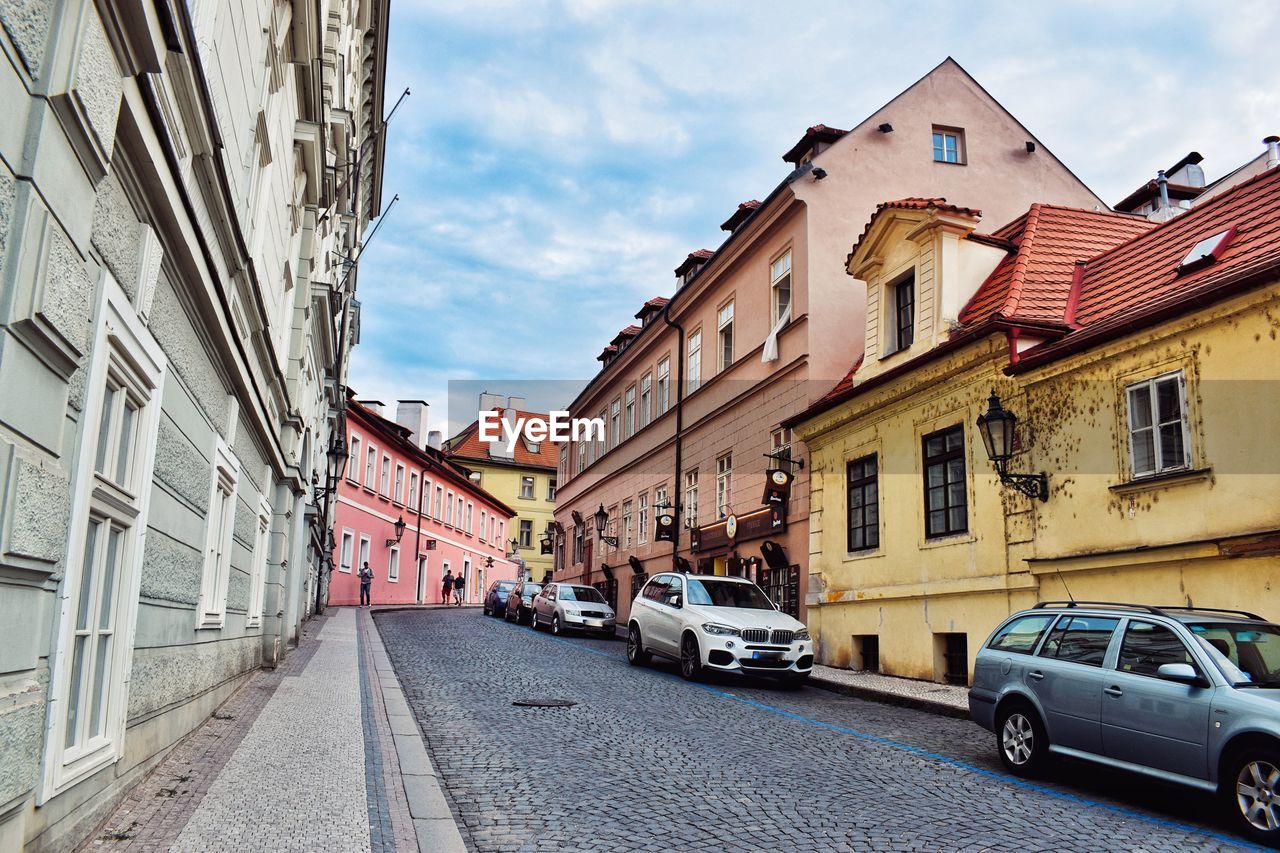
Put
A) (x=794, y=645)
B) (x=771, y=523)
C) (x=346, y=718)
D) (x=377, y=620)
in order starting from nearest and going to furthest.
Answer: (x=346, y=718) < (x=794, y=645) < (x=771, y=523) < (x=377, y=620)

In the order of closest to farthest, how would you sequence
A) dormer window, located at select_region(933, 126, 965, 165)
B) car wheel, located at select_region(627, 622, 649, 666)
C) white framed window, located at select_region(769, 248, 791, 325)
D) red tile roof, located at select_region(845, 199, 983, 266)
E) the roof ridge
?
the roof ridge
red tile roof, located at select_region(845, 199, 983, 266)
car wheel, located at select_region(627, 622, 649, 666)
white framed window, located at select_region(769, 248, 791, 325)
dormer window, located at select_region(933, 126, 965, 165)

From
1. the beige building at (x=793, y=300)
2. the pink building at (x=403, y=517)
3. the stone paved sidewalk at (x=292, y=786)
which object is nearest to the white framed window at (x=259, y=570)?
the stone paved sidewalk at (x=292, y=786)

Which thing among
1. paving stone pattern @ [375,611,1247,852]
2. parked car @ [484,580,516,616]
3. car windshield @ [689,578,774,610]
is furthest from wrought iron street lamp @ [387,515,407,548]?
paving stone pattern @ [375,611,1247,852]

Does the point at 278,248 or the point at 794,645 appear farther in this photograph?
the point at 794,645

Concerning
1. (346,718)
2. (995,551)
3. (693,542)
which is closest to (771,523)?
(693,542)

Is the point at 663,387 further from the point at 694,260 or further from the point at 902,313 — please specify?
the point at 902,313

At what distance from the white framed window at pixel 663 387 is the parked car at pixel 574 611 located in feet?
20.6

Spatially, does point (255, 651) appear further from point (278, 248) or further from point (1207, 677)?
point (1207, 677)

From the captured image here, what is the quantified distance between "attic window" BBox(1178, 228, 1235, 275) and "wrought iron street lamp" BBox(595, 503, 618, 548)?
2186 centimetres

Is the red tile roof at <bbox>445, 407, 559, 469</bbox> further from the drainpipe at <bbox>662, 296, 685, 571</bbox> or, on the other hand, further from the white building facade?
the white building facade

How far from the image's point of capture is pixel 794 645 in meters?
16.1

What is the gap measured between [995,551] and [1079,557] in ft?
5.90

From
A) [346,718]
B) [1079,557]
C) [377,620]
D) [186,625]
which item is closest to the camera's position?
[186,625]

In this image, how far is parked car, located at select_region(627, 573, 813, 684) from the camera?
15.9 m
